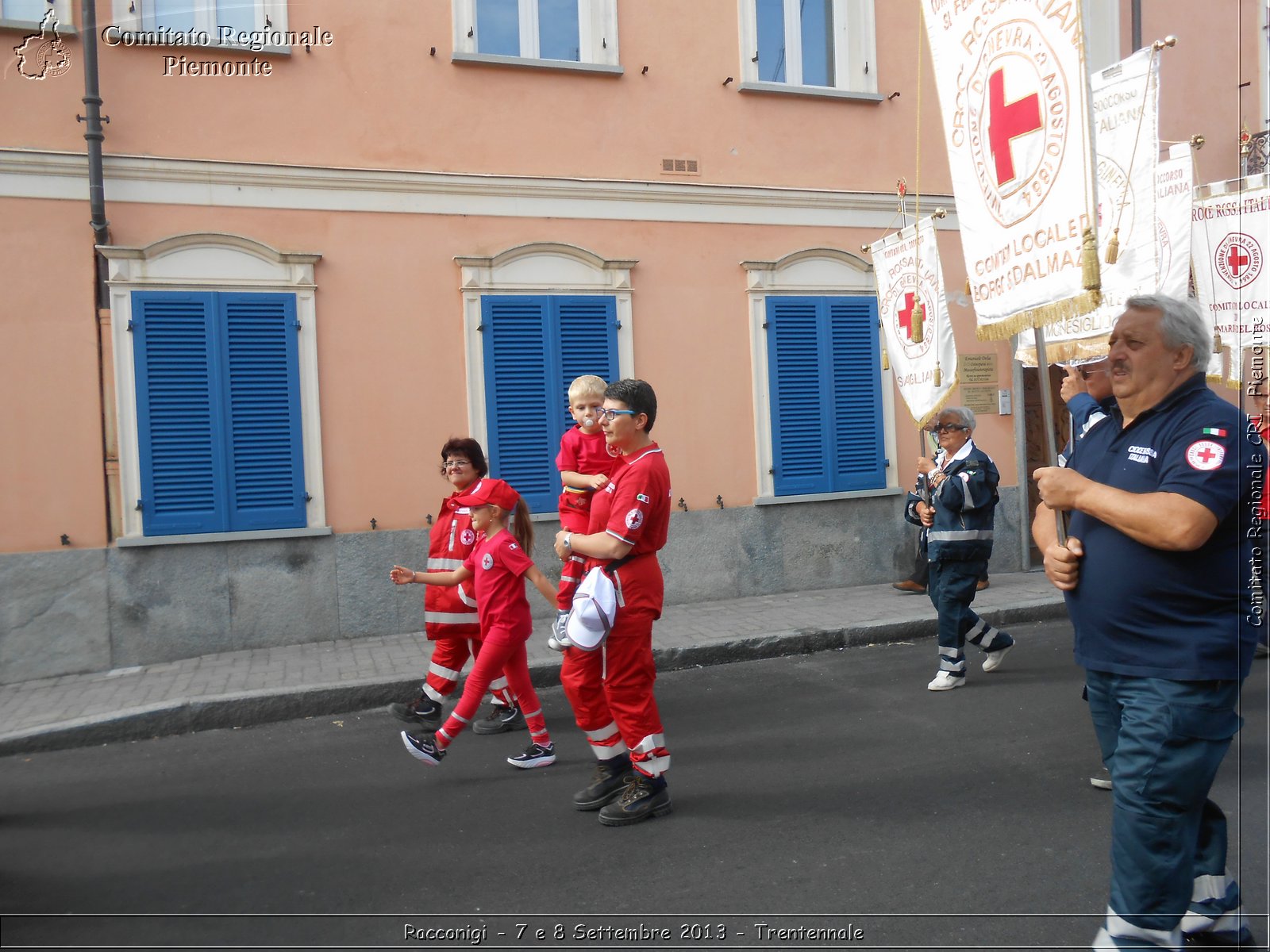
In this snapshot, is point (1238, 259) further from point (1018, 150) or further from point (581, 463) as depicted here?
point (581, 463)

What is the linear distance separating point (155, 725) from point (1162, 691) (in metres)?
5.91

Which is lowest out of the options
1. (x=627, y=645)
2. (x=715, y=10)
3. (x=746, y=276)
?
(x=627, y=645)

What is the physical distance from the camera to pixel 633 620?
4.51 meters

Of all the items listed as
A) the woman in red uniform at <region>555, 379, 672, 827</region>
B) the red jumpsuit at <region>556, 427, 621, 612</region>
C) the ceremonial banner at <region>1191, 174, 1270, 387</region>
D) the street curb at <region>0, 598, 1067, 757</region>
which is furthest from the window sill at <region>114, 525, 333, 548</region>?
the ceremonial banner at <region>1191, 174, 1270, 387</region>

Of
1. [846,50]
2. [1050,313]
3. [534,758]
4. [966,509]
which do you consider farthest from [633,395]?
[846,50]

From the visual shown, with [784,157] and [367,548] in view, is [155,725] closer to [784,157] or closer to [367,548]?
[367,548]

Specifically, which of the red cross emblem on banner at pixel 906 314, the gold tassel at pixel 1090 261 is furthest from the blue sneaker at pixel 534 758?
the red cross emblem on banner at pixel 906 314

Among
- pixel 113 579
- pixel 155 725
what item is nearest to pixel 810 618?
pixel 155 725

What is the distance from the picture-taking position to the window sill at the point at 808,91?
10.5m

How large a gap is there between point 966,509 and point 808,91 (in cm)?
588

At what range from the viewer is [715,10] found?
10.4m

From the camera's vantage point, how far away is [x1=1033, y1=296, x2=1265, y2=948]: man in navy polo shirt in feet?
9.15

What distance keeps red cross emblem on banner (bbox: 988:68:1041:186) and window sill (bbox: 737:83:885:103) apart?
6.60 meters

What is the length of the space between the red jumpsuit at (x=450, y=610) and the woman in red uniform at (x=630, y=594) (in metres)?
1.41
